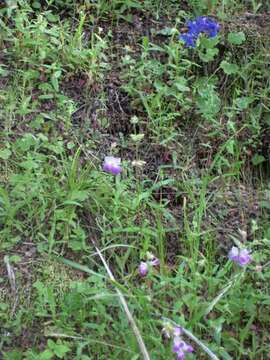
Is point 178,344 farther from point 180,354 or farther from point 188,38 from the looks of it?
point 188,38

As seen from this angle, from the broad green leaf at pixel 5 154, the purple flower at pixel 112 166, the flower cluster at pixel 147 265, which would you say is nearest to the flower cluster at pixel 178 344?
the flower cluster at pixel 147 265

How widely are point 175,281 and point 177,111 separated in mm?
959

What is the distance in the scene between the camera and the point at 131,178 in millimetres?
2805

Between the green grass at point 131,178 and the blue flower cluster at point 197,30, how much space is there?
0.16 ft

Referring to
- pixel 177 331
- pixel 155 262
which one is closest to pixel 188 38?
pixel 155 262

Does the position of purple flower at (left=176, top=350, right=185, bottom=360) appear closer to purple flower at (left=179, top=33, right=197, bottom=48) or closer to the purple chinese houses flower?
the purple chinese houses flower

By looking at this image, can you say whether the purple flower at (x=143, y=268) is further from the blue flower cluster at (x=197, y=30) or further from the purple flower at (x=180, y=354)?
the blue flower cluster at (x=197, y=30)

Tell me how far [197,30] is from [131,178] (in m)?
0.88

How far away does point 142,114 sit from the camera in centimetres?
314

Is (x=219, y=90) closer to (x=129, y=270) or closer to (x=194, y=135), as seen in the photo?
(x=194, y=135)

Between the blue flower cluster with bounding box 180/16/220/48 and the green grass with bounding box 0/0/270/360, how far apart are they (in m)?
0.05

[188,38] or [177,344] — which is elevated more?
[188,38]

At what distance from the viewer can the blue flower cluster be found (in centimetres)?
327

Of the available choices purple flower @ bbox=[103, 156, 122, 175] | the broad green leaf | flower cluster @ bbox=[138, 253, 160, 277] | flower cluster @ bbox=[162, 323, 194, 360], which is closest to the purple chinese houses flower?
flower cluster @ bbox=[162, 323, 194, 360]
